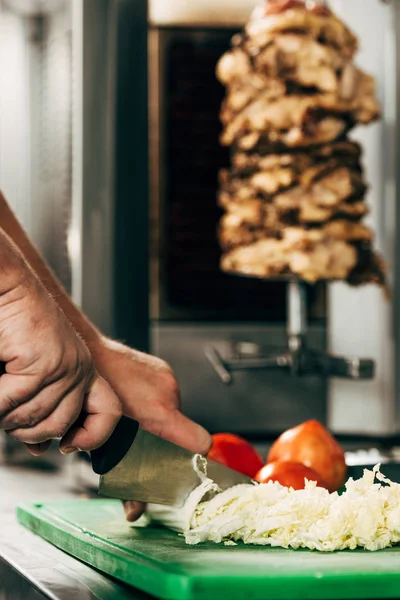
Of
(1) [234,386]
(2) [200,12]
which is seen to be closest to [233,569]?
(1) [234,386]

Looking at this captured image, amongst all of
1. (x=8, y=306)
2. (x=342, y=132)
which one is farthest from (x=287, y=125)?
(x=8, y=306)

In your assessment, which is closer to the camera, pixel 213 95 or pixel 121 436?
pixel 121 436

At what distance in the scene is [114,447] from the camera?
105cm

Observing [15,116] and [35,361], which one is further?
[15,116]

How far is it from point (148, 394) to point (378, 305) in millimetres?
1563

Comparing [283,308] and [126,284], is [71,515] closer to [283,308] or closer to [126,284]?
[126,284]

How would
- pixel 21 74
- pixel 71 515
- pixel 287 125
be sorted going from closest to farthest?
pixel 71 515 < pixel 287 125 < pixel 21 74

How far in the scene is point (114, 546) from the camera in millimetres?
1034

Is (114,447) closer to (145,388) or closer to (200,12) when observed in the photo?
(145,388)

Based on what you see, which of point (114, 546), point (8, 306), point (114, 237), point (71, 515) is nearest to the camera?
point (8, 306)

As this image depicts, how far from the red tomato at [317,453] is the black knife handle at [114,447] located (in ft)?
1.15

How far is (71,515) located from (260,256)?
1186 millimetres

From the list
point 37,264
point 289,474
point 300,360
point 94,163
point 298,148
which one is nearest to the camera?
point 289,474

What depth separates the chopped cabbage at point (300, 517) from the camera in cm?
102
